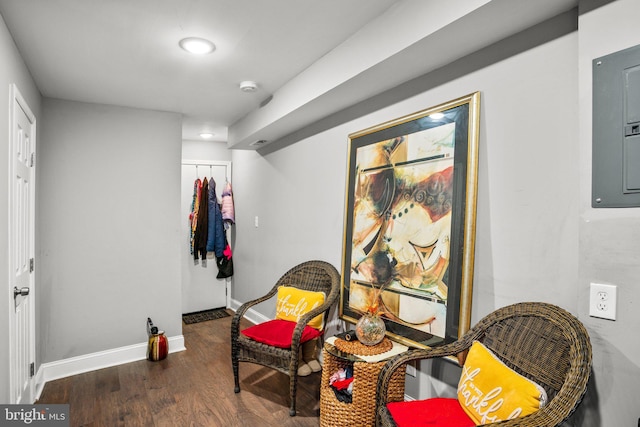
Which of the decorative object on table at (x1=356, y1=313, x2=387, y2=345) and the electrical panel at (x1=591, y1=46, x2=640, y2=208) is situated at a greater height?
the electrical panel at (x1=591, y1=46, x2=640, y2=208)

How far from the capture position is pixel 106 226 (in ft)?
11.1

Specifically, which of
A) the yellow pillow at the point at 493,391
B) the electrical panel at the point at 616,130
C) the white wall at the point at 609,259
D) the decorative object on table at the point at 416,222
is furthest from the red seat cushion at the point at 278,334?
the electrical panel at the point at 616,130

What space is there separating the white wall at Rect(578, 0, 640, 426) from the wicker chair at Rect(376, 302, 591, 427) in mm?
81

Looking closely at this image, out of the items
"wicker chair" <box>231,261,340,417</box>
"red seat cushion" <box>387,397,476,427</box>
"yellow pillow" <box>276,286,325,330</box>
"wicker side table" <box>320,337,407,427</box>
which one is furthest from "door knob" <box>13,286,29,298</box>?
"red seat cushion" <box>387,397,476,427</box>

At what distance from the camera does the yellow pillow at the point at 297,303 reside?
275cm

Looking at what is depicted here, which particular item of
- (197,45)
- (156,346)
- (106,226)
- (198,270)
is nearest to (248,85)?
(197,45)

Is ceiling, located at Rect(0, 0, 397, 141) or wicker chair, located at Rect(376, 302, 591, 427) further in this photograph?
ceiling, located at Rect(0, 0, 397, 141)

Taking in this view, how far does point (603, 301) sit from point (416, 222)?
98cm

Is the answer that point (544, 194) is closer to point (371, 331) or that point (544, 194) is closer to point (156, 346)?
point (371, 331)

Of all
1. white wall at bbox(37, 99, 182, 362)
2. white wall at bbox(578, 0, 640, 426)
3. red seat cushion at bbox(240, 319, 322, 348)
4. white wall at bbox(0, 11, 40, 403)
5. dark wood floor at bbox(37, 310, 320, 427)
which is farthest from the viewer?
white wall at bbox(37, 99, 182, 362)

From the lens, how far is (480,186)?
1855mm

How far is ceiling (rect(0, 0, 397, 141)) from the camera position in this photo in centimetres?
184

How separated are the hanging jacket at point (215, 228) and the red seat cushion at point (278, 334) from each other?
91.9 inches

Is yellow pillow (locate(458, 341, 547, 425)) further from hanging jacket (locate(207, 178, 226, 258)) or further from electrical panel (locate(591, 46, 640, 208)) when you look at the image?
hanging jacket (locate(207, 178, 226, 258))
